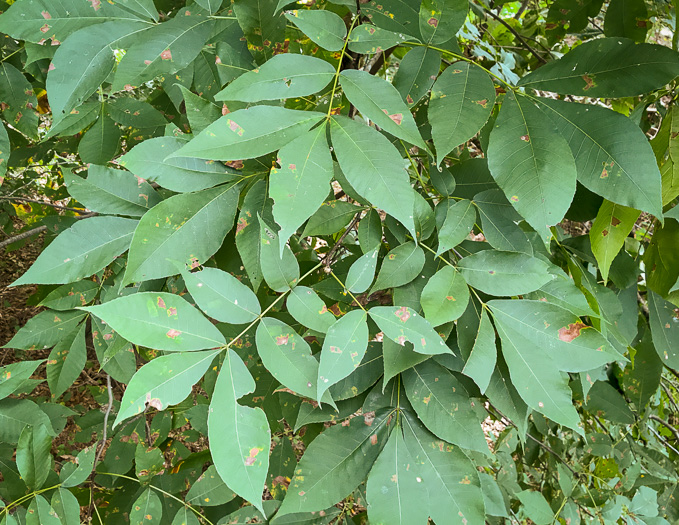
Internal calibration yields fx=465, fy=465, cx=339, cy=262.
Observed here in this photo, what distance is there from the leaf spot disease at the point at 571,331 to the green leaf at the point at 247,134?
1.60 ft

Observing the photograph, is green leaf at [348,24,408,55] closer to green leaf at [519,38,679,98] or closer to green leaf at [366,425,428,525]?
green leaf at [519,38,679,98]

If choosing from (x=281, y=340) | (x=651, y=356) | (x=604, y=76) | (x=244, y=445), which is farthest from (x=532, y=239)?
(x=651, y=356)

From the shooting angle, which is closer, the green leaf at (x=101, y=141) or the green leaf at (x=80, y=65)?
the green leaf at (x=80, y=65)

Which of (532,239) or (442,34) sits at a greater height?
(442,34)

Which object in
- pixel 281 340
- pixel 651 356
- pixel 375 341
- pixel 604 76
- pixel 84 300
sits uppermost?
pixel 604 76

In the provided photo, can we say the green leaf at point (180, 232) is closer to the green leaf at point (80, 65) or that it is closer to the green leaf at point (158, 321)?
the green leaf at point (158, 321)

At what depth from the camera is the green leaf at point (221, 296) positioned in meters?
0.67

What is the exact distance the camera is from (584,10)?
1.42 metres

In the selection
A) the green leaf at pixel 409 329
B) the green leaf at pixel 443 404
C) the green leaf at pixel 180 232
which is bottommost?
the green leaf at pixel 443 404

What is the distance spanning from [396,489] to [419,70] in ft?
2.25

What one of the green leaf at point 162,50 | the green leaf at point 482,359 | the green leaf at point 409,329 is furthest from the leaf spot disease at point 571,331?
the green leaf at point 162,50

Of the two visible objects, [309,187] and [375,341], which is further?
[375,341]

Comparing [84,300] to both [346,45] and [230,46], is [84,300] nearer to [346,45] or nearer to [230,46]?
[230,46]

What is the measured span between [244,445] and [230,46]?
0.69 m
